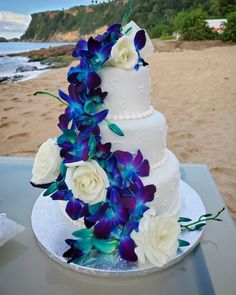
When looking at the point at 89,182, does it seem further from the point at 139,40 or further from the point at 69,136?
the point at 139,40

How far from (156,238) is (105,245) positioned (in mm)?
123

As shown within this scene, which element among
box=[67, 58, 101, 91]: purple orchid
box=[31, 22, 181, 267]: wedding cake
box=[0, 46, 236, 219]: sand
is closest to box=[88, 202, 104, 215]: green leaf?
box=[31, 22, 181, 267]: wedding cake

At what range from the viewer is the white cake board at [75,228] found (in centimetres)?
70

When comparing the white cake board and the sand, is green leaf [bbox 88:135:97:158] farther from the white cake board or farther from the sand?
the sand

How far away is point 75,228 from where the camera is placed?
32.3 inches

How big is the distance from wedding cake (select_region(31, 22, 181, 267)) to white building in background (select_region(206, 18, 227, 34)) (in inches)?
314

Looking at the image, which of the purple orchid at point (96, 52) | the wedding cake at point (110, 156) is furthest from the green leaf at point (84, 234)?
the purple orchid at point (96, 52)

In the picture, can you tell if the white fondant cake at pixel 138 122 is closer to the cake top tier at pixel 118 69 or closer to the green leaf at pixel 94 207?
the cake top tier at pixel 118 69

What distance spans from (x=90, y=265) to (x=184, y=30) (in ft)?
27.0

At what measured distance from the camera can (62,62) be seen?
15.0 ft

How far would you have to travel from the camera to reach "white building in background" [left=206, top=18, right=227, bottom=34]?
7935 mm

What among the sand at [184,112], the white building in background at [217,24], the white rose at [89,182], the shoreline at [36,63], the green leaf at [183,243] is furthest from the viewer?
the white building in background at [217,24]


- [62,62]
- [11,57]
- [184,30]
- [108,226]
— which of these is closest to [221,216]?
[108,226]

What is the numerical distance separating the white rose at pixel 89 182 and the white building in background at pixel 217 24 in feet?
26.6
